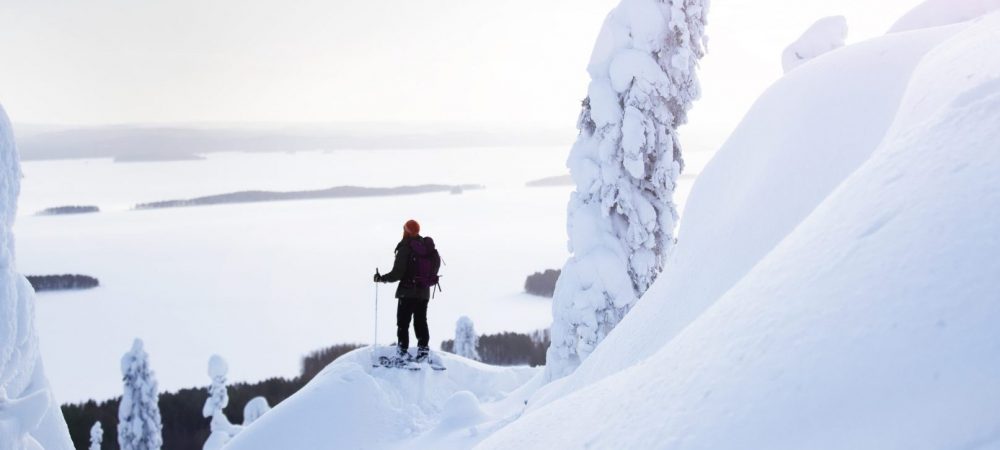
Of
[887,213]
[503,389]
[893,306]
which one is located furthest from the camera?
[503,389]

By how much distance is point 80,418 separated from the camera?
170 feet

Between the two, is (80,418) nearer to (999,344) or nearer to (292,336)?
(292,336)

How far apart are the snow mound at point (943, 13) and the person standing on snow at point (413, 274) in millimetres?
7273

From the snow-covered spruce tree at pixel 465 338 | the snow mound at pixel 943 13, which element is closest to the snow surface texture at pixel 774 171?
the snow mound at pixel 943 13

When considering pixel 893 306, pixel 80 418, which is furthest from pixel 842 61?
pixel 80 418

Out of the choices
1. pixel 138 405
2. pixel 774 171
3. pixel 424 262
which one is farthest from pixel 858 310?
pixel 138 405

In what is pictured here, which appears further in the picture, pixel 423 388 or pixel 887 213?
pixel 423 388

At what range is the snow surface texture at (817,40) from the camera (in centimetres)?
1201

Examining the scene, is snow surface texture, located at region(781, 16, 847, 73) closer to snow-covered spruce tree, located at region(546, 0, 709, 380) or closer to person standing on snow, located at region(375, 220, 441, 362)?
snow-covered spruce tree, located at region(546, 0, 709, 380)

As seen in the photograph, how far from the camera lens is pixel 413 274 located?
1002 centimetres

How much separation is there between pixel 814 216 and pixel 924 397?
Result: 1.80 metres

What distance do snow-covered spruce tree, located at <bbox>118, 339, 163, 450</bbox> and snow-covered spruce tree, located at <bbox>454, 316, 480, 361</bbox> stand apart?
50.0 feet

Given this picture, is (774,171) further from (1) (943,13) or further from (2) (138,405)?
(2) (138,405)

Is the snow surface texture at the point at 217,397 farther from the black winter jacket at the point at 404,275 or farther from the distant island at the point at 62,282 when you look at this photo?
the distant island at the point at 62,282
